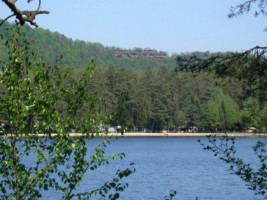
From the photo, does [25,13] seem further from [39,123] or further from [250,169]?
[250,169]

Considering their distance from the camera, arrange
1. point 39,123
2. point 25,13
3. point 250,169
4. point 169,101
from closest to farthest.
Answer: point 25,13 → point 39,123 → point 250,169 → point 169,101

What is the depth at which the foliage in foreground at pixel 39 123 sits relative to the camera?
642cm

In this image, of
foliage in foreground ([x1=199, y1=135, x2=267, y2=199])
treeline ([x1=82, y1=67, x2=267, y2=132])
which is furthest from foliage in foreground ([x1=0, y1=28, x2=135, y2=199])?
treeline ([x1=82, y1=67, x2=267, y2=132])

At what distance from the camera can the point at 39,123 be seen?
660 centimetres

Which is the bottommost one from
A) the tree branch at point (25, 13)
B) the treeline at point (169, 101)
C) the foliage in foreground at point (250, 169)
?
the foliage in foreground at point (250, 169)

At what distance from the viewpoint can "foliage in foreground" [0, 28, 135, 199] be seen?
A: 6418 mm

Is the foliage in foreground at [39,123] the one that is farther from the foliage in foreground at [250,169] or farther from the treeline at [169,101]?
the treeline at [169,101]

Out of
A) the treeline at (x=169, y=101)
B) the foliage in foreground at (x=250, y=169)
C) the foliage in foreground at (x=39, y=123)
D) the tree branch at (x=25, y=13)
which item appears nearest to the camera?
the tree branch at (x=25, y=13)

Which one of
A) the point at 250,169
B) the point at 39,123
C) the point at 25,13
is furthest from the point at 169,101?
the point at 25,13

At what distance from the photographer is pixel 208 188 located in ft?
99.2

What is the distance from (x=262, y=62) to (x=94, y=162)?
2.42 m

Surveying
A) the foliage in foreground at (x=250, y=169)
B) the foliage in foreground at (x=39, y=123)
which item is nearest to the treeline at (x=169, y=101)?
the foliage in foreground at (x=250, y=169)

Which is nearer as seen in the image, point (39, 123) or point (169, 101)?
point (39, 123)

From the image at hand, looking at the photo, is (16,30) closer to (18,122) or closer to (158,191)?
(18,122)
